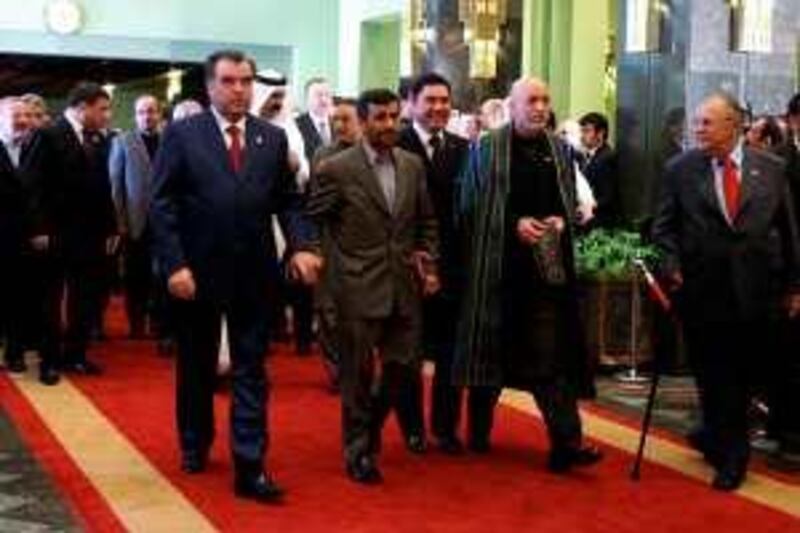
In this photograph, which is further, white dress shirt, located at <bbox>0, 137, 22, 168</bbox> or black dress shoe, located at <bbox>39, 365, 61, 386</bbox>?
white dress shirt, located at <bbox>0, 137, 22, 168</bbox>

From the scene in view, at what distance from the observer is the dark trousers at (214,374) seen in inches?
233

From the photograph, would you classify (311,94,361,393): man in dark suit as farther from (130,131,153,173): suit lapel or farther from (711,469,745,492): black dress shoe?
(130,131,153,173): suit lapel

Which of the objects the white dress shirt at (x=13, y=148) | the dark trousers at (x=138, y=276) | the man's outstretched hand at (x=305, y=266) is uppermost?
the white dress shirt at (x=13, y=148)

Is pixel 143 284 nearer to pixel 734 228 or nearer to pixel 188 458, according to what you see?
pixel 188 458

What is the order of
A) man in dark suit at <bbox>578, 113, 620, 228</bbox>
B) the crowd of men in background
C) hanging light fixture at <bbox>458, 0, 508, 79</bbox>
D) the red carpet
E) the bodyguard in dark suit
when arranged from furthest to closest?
1. hanging light fixture at <bbox>458, 0, 508, 79</bbox>
2. man in dark suit at <bbox>578, 113, 620, 228</bbox>
3. the bodyguard in dark suit
4. the crowd of men in background
5. the red carpet

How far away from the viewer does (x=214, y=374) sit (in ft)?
21.0

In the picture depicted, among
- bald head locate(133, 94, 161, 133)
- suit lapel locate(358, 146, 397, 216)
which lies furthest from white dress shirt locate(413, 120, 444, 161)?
bald head locate(133, 94, 161, 133)

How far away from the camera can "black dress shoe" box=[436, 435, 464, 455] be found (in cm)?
702

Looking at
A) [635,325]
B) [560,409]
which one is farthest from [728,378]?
[635,325]

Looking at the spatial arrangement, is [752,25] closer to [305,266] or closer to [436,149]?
[436,149]

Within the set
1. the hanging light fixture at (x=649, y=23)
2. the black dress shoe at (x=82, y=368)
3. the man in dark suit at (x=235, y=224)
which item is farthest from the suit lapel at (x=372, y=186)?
the hanging light fixture at (x=649, y=23)

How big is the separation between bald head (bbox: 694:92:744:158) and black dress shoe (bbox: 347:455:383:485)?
193 centimetres

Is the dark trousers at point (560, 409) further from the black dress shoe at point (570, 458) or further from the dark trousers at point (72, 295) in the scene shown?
the dark trousers at point (72, 295)

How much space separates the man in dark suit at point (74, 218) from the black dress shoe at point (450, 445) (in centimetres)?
283
